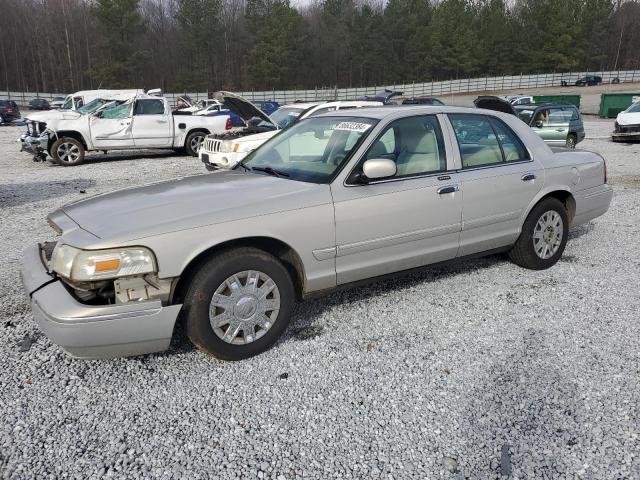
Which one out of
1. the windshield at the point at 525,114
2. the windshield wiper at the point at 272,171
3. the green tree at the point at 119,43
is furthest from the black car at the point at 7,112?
the green tree at the point at 119,43

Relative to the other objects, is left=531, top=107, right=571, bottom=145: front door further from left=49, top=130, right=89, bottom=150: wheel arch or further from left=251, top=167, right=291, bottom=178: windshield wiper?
left=251, top=167, right=291, bottom=178: windshield wiper

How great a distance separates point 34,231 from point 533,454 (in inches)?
251

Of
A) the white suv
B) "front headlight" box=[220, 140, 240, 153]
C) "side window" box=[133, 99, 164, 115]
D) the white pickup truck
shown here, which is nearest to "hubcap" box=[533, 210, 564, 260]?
the white suv

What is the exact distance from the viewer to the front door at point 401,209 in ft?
11.8

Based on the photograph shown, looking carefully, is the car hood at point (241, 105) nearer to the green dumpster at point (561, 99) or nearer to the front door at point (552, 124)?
the front door at point (552, 124)

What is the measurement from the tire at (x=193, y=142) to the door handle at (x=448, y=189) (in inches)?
450

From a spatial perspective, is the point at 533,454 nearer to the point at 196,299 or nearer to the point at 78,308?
the point at 196,299

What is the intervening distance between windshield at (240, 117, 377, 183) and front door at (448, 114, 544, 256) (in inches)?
36.9

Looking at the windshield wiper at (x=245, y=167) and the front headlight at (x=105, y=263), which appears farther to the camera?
the windshield wiper at (x=245, y=167)

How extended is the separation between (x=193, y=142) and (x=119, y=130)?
2.01 meters

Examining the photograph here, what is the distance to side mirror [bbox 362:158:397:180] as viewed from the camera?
3479 millimetres

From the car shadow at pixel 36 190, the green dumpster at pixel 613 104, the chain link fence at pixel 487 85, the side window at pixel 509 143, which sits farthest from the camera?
the chain link fence at pixel 487 85

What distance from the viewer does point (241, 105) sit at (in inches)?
471

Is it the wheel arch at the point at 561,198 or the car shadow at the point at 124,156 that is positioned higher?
Answer: the wheel arch at the point at 561,198
